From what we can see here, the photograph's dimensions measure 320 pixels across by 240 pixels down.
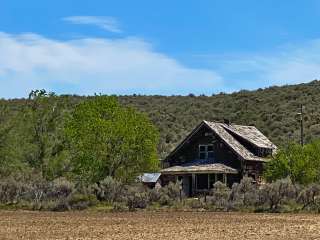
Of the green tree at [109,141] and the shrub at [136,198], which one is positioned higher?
the green tree at [109,141]

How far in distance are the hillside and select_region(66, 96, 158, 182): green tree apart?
94.6ft

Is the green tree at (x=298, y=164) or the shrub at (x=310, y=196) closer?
the shrub at (x=310, y=196)

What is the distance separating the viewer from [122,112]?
54750 mm

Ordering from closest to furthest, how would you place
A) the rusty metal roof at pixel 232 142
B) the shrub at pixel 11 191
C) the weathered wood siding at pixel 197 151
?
the shrub at pixel 11 191, the rusty metal roof at pixel 232 142, the weathered wood siding at pixel 197 151

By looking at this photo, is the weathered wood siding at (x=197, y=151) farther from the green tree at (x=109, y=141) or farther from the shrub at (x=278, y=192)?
the shrub at (x=278, y=192)

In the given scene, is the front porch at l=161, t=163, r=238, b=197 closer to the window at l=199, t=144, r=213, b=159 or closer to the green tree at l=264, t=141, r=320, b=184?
the window at l=199, t=144, r=213, b=159

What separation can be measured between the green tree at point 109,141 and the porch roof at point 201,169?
5465mm

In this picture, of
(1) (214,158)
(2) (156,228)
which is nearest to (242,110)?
(1) (214,158)

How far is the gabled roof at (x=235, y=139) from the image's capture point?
6115 cm

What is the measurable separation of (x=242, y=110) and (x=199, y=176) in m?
50.8

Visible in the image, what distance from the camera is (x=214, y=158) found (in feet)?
206

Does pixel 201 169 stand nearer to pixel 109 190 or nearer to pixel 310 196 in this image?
pixel 109 190

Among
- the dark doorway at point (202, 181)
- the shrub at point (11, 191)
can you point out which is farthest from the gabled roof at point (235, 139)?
the shrub at point (11, 191)

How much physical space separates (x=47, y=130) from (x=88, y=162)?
814 centimetres
